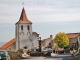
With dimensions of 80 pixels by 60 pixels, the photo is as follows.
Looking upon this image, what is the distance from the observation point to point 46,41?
12100 cm

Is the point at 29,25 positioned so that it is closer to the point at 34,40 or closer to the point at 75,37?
the point at 34,40

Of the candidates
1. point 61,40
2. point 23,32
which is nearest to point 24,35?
point 23,32

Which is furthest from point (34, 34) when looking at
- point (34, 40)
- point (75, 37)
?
point (75, 37)

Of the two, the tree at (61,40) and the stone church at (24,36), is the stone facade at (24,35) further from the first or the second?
the tree at (61,40)

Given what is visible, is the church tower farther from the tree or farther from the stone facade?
the tree

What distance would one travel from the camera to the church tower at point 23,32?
319ft

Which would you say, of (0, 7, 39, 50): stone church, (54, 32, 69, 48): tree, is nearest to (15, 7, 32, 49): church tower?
(0, 7, 39, 50): stone church

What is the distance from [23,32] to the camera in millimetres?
98188

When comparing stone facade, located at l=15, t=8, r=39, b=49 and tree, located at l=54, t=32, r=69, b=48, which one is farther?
tree, located at l=54, t=32, r=69, b=48

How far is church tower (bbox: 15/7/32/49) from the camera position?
319 ft

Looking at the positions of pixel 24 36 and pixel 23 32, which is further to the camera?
pixel 24 36

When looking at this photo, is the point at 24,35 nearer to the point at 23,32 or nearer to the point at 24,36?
the point at 24,36

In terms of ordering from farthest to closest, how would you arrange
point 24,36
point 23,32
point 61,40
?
point 61,40 < point 24,36 < point 23,32

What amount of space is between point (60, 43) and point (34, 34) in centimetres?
1108
